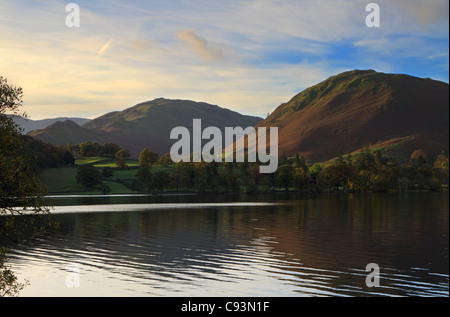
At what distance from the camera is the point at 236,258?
179 ft

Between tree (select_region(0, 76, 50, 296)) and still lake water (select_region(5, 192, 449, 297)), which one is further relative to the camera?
still lake water (select_region(5, 192, 449, 297))

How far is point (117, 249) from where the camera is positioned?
6156 cm

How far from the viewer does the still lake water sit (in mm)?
40156

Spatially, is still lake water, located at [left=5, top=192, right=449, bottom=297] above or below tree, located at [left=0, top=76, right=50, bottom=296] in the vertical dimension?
below

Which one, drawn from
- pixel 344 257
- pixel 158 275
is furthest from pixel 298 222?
pixel 158 275

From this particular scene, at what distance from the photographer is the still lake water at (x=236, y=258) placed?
40156 millimetres

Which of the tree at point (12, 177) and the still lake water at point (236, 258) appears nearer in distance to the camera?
the tree at point (12, 177)

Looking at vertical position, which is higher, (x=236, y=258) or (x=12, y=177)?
(x=12, y=177)

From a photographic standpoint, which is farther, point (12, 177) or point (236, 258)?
point (236, 258)

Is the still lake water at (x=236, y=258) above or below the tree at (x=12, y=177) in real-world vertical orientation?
below
